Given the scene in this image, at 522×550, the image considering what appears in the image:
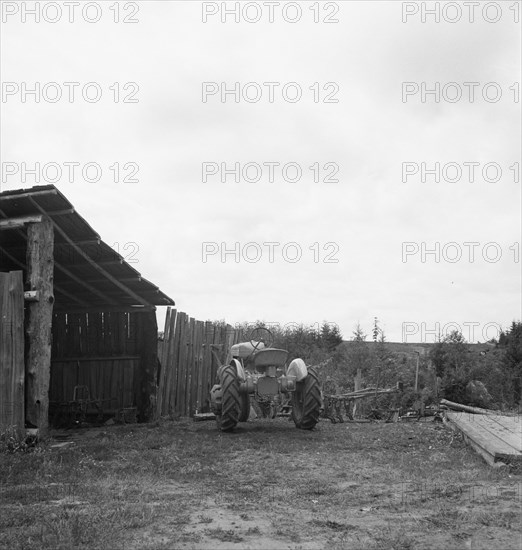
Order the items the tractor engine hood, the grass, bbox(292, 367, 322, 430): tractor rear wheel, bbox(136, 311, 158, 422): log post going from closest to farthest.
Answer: the grass → bbox(292, 367, 322, 430): tractor rear wheel → the tractor engine hood → bbox(136, 311, 158, 422): log post

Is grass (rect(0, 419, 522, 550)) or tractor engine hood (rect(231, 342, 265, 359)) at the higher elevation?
tractor engine hood (rect(231, 342, 265, 359))

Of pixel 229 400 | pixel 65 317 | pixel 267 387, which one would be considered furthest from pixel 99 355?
pixel 267 387

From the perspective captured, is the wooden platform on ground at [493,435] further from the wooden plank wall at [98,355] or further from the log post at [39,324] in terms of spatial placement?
the wooden plank wall at [98,355]

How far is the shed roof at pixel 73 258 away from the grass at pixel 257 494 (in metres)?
3.06

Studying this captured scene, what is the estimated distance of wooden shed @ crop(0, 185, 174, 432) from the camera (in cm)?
957

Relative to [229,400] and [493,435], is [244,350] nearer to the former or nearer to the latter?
[229,400]

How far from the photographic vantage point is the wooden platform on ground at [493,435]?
7.56 metres

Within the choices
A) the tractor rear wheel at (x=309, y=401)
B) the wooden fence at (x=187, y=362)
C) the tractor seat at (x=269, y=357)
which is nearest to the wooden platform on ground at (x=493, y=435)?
the tractor rear wheel at (x=309, y=401)

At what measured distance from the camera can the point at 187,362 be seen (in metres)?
14.4

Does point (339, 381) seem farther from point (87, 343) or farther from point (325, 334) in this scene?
point (325, 334)

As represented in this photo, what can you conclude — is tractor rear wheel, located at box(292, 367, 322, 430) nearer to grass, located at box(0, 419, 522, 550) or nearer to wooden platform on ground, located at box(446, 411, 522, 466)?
grass, located at box(0, 419, 522, 550)

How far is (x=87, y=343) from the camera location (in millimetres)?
14086

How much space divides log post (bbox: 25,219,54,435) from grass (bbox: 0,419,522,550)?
64 centimetres

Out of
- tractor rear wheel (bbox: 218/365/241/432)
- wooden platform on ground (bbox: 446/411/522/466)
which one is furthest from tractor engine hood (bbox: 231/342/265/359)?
A: wooden platform on ground (bbox: 446/411/522/466)
